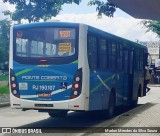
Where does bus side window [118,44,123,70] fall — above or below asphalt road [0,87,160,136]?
above

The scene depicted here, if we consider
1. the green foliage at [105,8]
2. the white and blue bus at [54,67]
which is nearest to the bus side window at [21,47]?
the white and blue bus at [54,67]

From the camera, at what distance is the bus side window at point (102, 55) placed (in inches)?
496

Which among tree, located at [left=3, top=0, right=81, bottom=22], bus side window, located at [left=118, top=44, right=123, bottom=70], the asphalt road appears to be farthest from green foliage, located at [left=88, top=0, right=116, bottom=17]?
tree, located at [left=3, top=0, right=81, bottom=22]

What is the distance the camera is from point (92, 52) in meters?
11.8

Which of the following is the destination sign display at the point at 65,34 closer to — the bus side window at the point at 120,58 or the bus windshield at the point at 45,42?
the bus windshield at the point at 45,42

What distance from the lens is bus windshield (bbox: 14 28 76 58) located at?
1119cm

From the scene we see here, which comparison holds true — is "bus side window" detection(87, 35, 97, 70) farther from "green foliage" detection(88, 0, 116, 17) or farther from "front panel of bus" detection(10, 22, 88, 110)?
"green foliage" detection(88, 0, 116, 17)

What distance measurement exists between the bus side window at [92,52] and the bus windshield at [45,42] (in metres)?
0.62

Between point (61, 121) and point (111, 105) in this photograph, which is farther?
point (111, 105)

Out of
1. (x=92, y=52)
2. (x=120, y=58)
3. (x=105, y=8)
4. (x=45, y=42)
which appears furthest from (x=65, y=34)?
(x=105, y=8)

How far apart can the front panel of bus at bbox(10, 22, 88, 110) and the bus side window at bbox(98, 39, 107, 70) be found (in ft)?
5.40

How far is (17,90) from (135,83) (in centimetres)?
800

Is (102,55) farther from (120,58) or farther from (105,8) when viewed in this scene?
(105,8)

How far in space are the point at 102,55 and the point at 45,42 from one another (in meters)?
2.36
